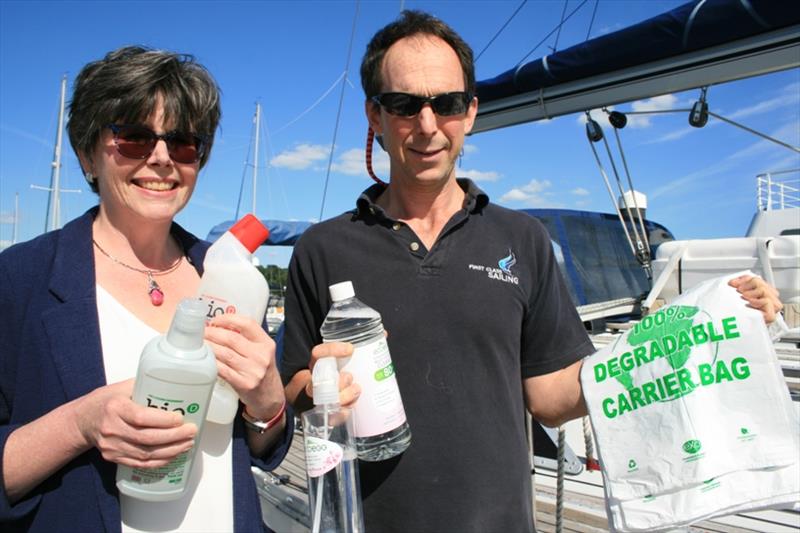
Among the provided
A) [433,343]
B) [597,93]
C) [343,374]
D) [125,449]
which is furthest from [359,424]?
[597,93]

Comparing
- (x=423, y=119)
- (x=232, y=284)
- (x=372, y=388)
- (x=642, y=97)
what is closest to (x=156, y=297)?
(x=232, y=284)

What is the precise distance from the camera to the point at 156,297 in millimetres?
1398

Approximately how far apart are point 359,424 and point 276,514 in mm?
2275

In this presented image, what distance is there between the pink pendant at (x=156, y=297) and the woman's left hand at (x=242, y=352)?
0.32 m

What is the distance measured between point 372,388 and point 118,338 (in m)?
0.64

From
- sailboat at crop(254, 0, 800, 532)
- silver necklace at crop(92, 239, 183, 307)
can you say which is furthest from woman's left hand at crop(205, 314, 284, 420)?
sailboat at crop(254, 0, 800, 532)

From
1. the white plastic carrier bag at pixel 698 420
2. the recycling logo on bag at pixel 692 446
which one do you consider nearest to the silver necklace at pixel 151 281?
the white plastic carrier bag at pixel 698 420

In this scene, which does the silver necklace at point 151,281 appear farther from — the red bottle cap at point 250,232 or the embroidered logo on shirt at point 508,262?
the embroidered logo on shirt at point 508,262

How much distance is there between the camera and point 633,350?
143 centimetres

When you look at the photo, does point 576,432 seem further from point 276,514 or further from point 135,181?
point 135,181

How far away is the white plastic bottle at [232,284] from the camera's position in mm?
1236

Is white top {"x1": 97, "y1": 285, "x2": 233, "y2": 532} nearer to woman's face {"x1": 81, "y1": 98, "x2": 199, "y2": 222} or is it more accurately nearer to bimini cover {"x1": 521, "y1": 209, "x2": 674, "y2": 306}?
woman's face {"x1": 81, "y1": 98, "x2": 199, "y2": 222}

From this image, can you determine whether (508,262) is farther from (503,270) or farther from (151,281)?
(151,281)

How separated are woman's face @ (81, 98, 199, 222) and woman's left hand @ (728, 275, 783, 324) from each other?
152cm
